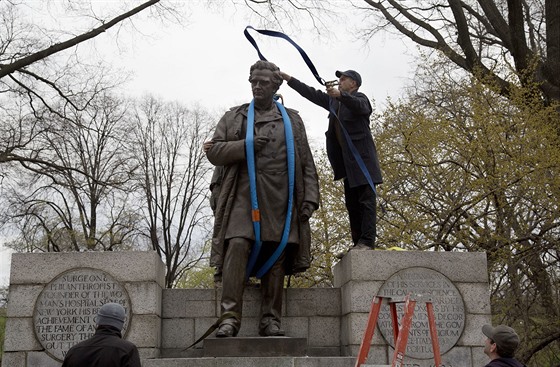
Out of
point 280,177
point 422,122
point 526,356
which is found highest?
point 422,122

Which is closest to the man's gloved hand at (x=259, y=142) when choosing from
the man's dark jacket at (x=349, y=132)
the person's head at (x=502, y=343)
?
the man's dark jacket at (x=349, y=132)

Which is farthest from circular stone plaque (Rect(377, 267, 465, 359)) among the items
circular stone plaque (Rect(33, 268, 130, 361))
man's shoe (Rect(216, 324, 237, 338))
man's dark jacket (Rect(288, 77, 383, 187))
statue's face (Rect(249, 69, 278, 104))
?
circular stone plaque (Rect(33, 268, 130, 361))

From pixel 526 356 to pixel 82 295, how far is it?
10024 millimetres

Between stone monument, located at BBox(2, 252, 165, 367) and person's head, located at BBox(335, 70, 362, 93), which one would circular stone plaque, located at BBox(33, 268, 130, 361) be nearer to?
stone monument, located at BBox(2, 252, 165, 367)

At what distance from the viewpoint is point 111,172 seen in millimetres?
23766

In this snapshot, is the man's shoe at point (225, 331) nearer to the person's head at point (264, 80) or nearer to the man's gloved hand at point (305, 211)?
the man's gloved hand at point (305, 211)

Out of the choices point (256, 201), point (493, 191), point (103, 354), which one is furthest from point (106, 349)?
point (493, 191)

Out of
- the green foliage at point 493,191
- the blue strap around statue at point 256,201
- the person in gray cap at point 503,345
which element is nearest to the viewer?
the person in gray cap at point 503,345

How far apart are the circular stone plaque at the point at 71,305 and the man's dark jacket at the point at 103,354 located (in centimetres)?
255

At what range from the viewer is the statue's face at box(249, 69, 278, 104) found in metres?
7.29

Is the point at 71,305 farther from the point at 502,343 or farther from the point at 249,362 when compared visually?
the point at 502,343

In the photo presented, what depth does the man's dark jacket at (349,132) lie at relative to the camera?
7.45m

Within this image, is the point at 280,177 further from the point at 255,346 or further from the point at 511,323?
the point at 511,323

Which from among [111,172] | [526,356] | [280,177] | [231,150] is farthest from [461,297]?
[111,172]
